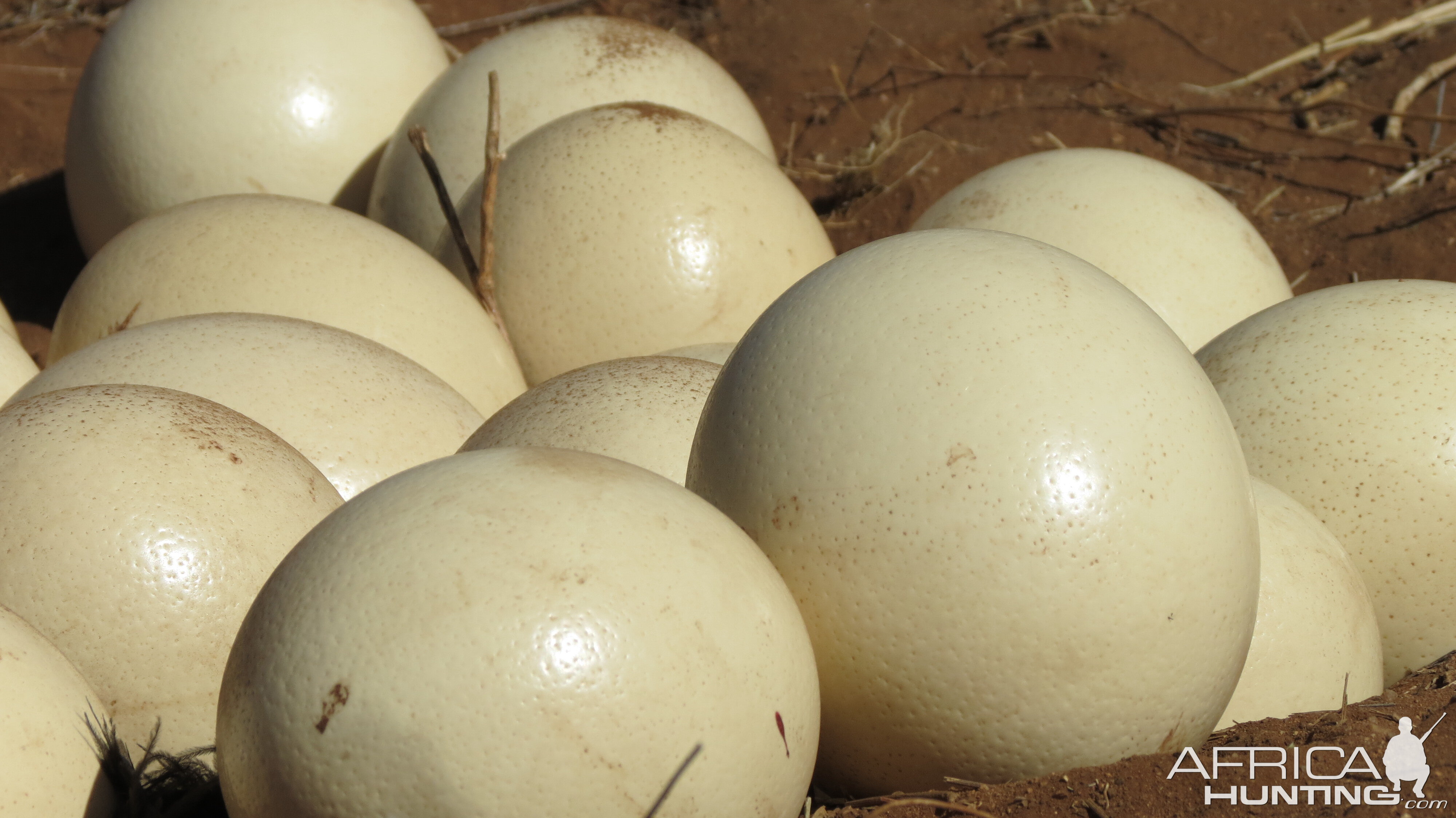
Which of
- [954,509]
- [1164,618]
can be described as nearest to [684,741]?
[954,509]

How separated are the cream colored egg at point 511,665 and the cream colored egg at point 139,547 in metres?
0.36

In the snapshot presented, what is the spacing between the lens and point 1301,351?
295 centimetres

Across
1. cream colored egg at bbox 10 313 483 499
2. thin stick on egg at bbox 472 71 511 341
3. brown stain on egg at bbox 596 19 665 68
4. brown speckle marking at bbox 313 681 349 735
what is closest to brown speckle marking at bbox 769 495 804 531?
cream colored egg at bbox 10 313 483 499

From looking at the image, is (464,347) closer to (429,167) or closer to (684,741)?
(429,167)

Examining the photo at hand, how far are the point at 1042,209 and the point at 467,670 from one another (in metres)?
2.49

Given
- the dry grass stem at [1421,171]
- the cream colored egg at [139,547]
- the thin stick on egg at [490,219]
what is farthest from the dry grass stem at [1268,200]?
the cream colored egg at [139,547]

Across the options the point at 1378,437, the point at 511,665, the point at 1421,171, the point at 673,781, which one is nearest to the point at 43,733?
the point at 511,665

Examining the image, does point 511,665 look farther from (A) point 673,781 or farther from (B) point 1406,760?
(B) point 1406,760

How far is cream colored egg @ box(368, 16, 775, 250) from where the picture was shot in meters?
3.99

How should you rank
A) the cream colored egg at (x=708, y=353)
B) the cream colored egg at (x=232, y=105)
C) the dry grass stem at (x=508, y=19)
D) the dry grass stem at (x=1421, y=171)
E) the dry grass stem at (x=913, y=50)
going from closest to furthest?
the cream colored egg at (x=708, y=353) → the cream colored egg at (x=232, y=105) → the dry grass stem at (x=1421, y=171) → the dry grass stem at (x=913, y=50) → the dry grass stem at (x=508, y=19)

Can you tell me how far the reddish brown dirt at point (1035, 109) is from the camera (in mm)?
5367

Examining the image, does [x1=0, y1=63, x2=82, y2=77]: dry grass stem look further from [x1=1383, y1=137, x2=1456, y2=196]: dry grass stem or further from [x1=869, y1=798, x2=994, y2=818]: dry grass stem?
[x1=869, y1=798, x2=994, y2=818]: dry grass stem

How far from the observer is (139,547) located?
2184 mm

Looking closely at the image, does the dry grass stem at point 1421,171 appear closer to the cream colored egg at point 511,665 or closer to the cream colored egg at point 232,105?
the cream colored egg at point 232,105
